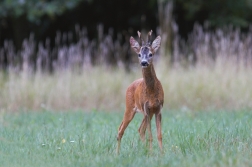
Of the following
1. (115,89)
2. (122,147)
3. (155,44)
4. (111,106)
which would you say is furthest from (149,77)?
(115,89)

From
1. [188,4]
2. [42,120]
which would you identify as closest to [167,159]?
[42,120]

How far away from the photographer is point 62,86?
15.8 meters

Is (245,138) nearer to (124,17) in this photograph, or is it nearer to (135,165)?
(135,165)

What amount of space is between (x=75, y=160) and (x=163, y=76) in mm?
8689

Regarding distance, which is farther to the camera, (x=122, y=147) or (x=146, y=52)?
(x=122, y=147)

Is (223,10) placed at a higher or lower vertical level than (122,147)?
higher

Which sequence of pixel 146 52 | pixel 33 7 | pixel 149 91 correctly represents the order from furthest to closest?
pixel 33 7 → pixel 149 91 → pixel 146 52

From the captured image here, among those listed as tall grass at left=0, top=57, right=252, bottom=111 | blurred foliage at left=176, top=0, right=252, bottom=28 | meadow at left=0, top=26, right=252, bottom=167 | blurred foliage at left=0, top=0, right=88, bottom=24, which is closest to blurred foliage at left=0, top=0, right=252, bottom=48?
blurred foliage at left=176, top=0, right=252, bottom=28

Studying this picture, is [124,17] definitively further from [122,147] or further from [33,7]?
[122,147]

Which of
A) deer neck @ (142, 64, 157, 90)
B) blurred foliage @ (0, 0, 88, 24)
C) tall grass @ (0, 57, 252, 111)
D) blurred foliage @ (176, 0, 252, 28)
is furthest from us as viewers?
blurred foliage @ (176, 0, 252, 28)

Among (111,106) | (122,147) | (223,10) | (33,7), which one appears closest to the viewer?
(122,147)

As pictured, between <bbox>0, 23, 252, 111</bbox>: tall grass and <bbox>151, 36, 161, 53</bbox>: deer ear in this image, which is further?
<bbox>0, 23, 252, 111</bbox>: tall grass

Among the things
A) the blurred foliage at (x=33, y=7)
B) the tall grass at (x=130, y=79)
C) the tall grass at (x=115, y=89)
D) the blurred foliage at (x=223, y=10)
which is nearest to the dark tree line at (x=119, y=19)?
the blurred foliage at (x=223, y=10)

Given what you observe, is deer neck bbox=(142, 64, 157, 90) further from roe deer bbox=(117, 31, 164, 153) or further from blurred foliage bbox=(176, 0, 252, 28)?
blurred foliage bbox=(176, 0, 252, 28)
